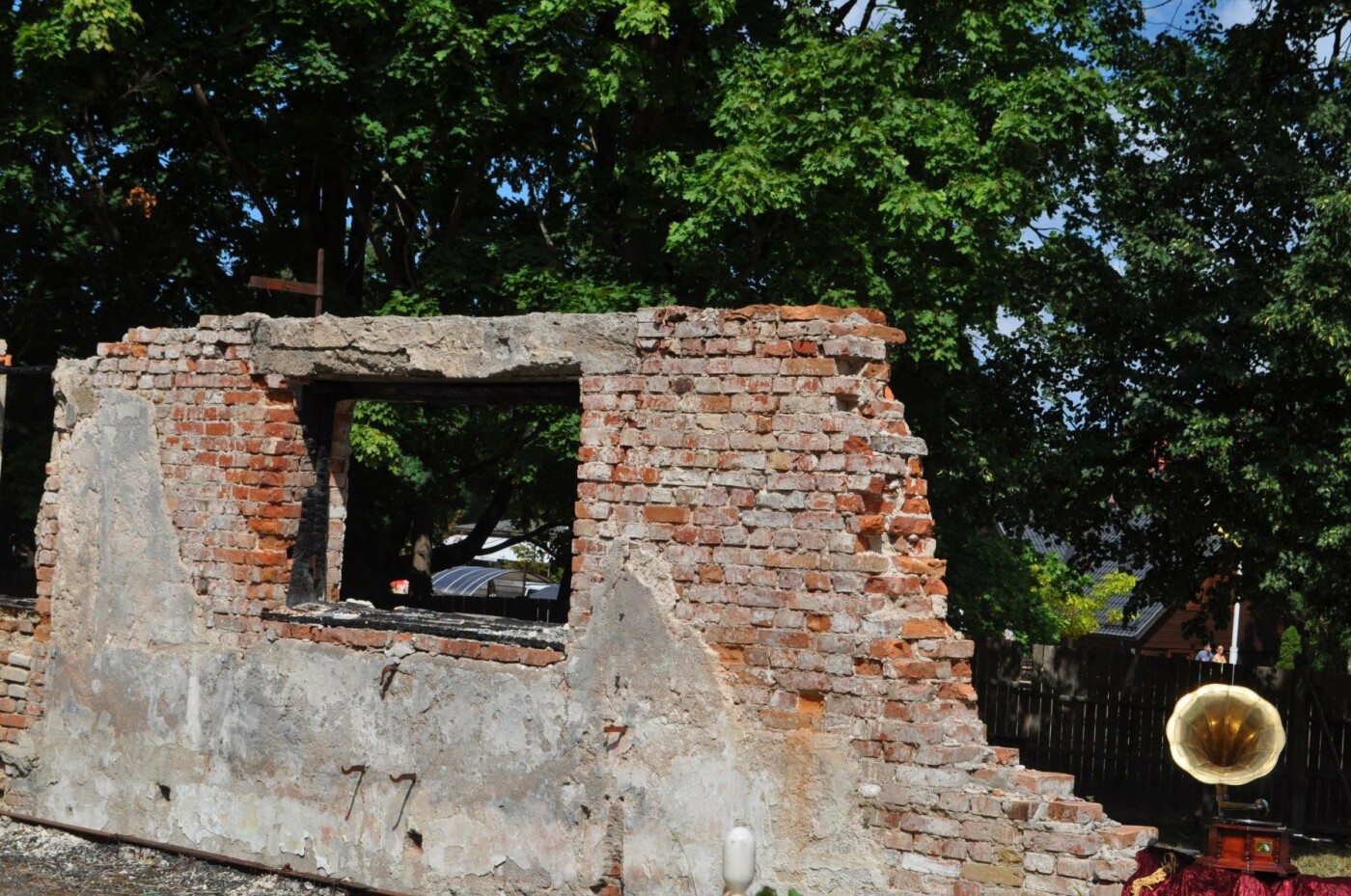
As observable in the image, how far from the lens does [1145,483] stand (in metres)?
13.0

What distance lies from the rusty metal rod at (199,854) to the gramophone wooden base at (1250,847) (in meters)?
3.69

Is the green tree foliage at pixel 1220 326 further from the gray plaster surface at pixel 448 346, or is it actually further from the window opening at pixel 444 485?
the gray plaster surface at pixel 448 346

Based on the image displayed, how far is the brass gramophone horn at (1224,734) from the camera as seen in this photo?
23.4ft

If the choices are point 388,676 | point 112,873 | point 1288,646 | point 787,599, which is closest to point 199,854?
point 112,873

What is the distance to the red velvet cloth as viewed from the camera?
705 cm

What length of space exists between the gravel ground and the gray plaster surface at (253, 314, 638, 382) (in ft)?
8.21

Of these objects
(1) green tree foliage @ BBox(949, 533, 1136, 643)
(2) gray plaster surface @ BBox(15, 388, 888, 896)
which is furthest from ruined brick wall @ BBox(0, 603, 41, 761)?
(1) green tree foliage @ BBox(949, 533, 1136, 643)

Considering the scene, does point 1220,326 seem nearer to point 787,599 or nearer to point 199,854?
point 787,599

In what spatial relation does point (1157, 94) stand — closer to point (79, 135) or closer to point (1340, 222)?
point (1340, 222)

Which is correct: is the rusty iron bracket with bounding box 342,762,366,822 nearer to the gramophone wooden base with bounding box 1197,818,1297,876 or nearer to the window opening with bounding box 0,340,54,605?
the gramophone wooden base with bounding box 1197,818,1297,876

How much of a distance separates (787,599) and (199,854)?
11.8ft

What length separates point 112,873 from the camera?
8.09 m

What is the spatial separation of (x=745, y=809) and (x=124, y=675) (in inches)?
148

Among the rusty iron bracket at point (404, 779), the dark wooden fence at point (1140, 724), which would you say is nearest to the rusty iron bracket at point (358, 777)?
the rusty iron bracket at point (404, 779)
